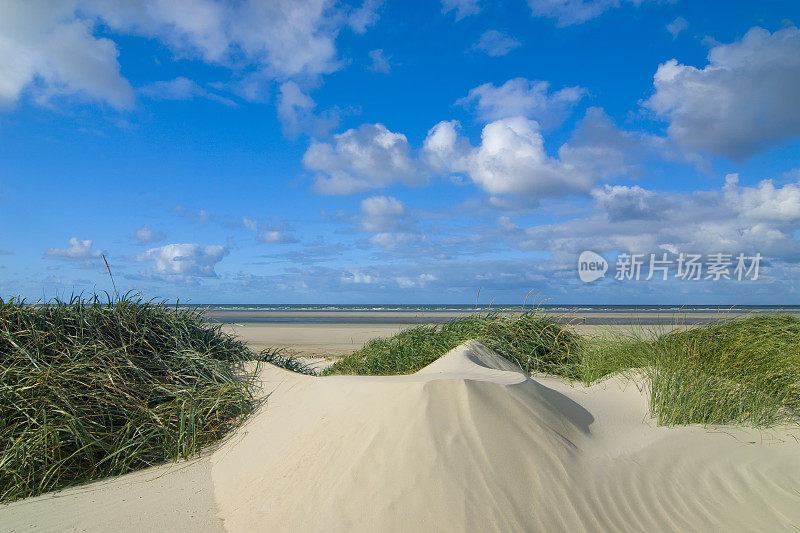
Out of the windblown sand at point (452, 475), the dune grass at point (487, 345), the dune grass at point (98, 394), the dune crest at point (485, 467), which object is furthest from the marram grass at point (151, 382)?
the dune grass at point (487, 345)

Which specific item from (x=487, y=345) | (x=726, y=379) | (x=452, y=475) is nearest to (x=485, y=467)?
(x=452, y=475)

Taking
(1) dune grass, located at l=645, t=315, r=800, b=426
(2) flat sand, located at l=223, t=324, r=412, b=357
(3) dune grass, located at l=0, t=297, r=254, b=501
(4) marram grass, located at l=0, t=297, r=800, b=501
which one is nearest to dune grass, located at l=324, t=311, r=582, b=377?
(4) marram grass, located at l=0, t=297, r=800, b=501

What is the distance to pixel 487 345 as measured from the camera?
6625 millimetres

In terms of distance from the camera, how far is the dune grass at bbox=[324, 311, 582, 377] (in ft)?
21.6

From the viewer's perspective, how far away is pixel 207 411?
14.4ft

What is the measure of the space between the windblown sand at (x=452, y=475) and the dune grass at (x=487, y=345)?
259cm

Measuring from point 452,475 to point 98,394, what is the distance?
3.09m

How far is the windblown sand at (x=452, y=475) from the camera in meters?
2.79

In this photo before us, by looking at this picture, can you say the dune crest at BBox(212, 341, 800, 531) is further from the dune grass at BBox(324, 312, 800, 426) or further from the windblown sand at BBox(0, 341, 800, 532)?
the dune grass at BBox(324, 312, 800, 426)

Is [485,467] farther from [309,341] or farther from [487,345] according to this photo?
[309,341]

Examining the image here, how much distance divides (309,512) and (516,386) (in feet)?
5.75

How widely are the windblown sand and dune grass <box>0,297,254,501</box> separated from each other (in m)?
0.25

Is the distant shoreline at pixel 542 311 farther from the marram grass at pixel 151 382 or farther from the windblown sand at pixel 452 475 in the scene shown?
the windblown sand at pixel 452 475

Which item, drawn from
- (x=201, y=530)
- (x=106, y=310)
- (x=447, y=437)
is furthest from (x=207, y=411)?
(x=447, y=437)
